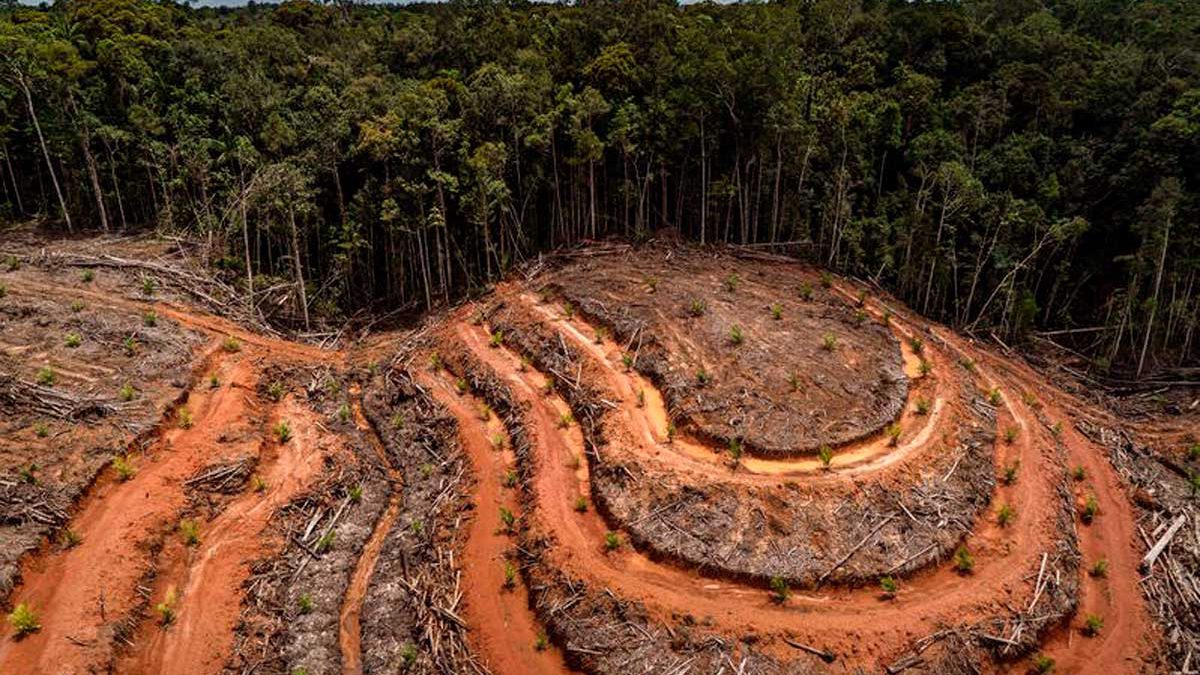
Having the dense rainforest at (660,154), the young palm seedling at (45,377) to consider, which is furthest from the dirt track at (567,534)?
the dense rainforest at (660,154)

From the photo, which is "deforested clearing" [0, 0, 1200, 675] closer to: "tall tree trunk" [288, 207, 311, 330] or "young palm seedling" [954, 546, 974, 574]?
"young palm seedling" [954, 546, 974, 574]

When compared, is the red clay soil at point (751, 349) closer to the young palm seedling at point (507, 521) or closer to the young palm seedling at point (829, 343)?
the young palm seedling at point (829, 343)

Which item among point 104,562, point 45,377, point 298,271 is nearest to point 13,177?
point 298,271

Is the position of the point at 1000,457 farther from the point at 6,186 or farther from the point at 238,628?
the point at 6,186

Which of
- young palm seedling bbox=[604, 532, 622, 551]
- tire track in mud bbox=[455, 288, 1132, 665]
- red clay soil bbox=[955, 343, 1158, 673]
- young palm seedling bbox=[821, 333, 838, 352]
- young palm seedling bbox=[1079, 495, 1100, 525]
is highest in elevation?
young palm seedling bbox=[821, 333, 838, 352]

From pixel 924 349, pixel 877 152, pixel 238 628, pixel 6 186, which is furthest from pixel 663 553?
pixel 6 186

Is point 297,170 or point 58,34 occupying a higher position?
point 58,34

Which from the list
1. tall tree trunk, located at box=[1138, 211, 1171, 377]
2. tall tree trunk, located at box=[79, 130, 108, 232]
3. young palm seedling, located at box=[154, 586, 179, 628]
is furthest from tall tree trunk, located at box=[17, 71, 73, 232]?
tall tree trunk, located at box=[1138, 211, 1171, 377]
